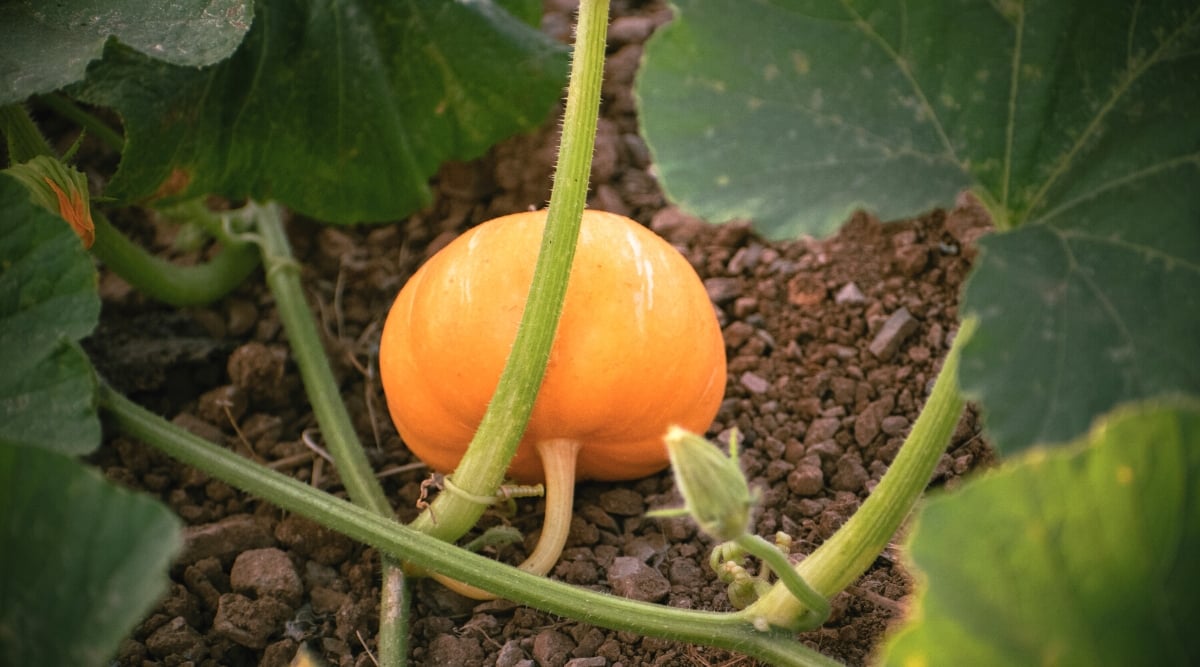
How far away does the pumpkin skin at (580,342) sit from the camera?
174cm

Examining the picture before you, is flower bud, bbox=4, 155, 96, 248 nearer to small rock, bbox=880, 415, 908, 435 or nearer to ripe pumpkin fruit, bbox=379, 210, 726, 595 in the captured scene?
ripe pumpkin fruit, bbox=379, 210, 726, 595

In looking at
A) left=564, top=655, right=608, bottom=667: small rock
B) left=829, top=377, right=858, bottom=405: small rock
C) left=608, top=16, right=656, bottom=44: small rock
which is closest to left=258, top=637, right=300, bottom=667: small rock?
left=564, top=655, right=608, bottom=667: small rock

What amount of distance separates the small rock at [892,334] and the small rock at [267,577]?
1.09 meters

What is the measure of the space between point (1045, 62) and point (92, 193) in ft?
6.56

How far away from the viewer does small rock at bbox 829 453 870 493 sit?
1.99 metres

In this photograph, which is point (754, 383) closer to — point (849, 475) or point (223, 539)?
point (849, 475)

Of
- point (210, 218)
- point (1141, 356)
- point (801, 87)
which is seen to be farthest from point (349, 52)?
point (1141, 356)

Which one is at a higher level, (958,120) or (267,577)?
(958,120)

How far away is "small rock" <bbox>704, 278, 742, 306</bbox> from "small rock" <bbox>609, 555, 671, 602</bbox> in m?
0.63

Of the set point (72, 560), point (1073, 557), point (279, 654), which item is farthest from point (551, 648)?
point (1073, 557)

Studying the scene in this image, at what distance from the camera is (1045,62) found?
4.67 ft

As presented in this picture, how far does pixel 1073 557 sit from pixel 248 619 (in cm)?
127

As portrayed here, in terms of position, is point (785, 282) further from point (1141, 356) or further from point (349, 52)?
point (1141, 356)

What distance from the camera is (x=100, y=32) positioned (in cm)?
169
